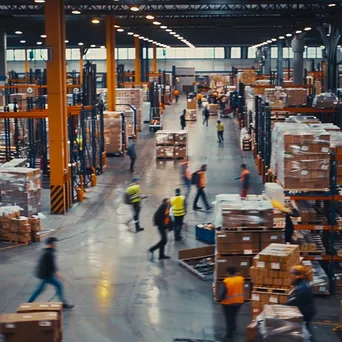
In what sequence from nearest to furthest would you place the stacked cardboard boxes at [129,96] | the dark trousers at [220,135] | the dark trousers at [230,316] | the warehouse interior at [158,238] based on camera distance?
the dark trousers at [230,316]
the warehouse interior at [158,238]
the dark trousers at [220,135]
the stacked cardboard boxes at [129,96]

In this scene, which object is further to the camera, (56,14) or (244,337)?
(56,14)

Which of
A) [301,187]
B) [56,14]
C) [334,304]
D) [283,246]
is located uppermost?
[56,14]

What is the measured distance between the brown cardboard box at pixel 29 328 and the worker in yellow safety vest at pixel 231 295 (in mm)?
2802

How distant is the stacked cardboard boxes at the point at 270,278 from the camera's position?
13000 millimetres

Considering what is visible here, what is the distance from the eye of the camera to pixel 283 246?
537 inches

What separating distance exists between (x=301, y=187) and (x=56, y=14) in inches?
396

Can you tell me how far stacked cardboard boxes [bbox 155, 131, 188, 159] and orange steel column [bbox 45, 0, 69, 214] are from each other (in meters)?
11.5

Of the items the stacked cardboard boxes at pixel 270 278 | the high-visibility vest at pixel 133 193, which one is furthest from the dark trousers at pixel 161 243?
the stacked cardboard boxes at pixel 270 278

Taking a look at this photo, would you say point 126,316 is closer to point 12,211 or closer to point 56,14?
point 12,211

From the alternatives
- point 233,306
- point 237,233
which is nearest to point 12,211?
point 237,233

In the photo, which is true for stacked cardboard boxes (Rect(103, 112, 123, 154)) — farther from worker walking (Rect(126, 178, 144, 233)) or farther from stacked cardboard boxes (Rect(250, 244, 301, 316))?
stacked cardboard boxes (Rect(250, 244, 301, 316))

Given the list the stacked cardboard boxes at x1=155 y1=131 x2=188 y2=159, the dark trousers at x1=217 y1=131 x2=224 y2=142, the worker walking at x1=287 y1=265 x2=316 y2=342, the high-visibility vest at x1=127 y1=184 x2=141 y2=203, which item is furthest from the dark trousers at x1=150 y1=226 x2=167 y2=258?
the dark trousers at x1=217 y1=131 x2=224 y2=142

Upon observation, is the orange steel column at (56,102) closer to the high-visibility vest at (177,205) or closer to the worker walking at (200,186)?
the worker walking at (200,186)

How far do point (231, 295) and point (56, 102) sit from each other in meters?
11.4
